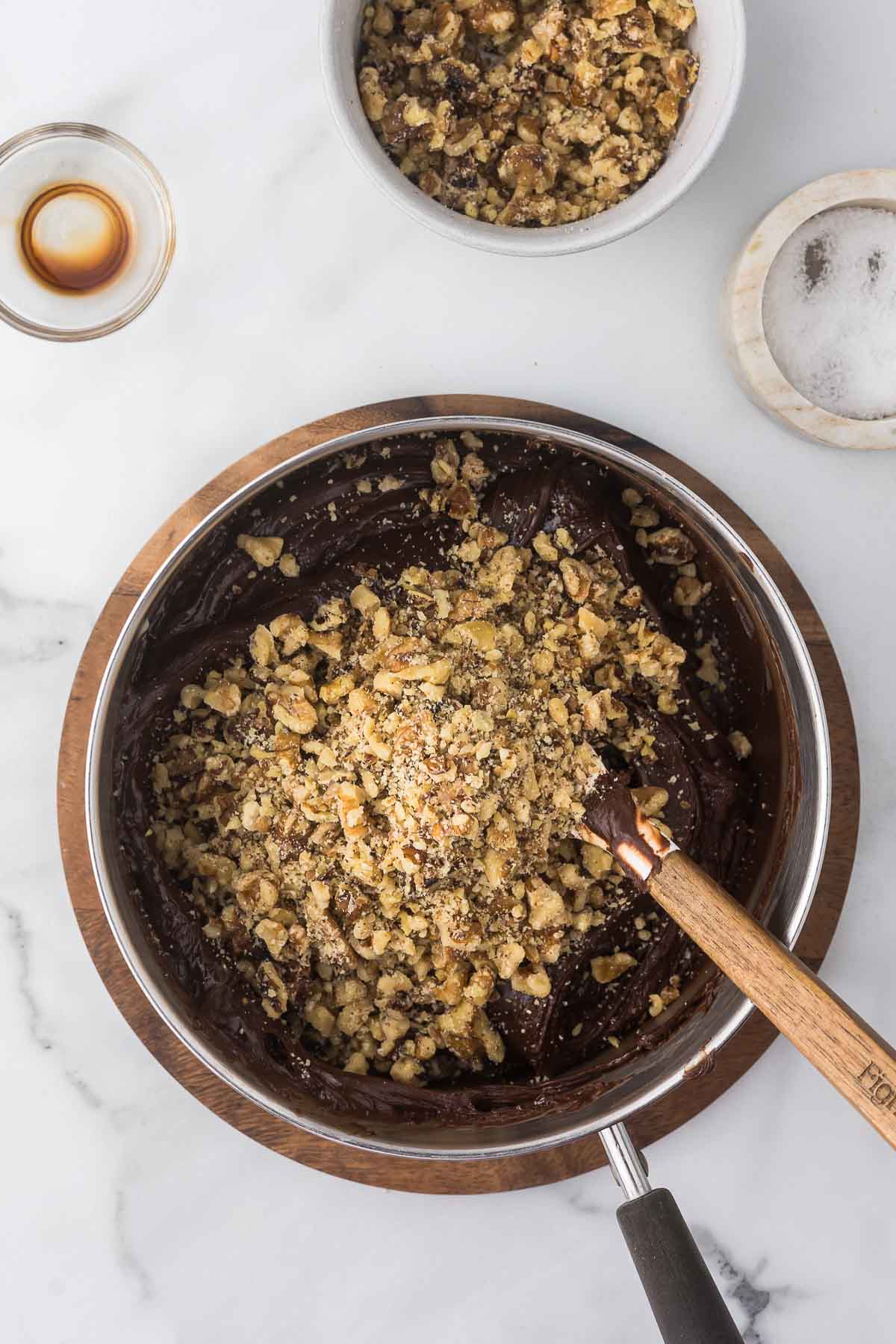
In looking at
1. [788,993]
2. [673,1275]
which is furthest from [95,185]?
[673,1275]

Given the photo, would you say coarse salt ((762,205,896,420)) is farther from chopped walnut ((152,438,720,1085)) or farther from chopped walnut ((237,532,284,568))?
chopped walnut ((237,532,284,568))

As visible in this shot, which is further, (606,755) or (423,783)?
(606,755)

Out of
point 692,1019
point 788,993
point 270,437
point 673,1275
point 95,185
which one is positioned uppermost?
point 95,185

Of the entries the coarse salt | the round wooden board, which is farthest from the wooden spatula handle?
the coarse salt

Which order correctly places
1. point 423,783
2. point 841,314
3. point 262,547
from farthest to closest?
point 841,314 → point 262,547 → point 423,783

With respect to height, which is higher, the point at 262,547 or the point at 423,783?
the point at 262,547

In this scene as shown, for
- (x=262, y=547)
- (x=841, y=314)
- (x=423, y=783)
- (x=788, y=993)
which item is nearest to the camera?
(x=788, y=993)

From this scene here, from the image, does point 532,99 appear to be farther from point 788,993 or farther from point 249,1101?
point 249,1101
